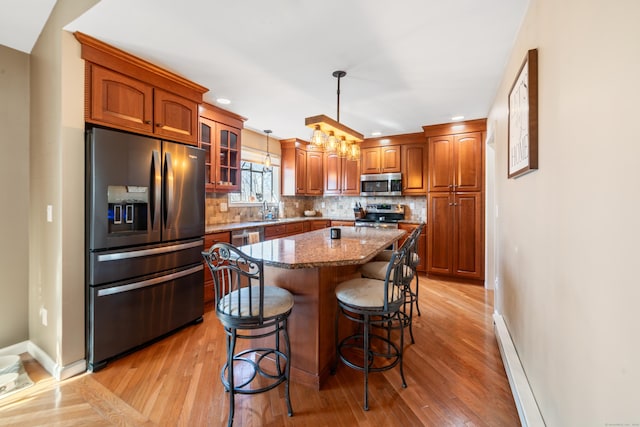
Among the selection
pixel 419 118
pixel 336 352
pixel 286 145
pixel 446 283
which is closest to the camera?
pixel 336 352

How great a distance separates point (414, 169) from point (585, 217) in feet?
13.2

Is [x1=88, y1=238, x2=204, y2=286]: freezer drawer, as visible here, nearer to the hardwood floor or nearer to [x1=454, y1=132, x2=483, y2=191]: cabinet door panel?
the hardwood floor

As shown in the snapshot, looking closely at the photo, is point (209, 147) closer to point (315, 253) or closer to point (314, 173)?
Answer: point (315, 253)

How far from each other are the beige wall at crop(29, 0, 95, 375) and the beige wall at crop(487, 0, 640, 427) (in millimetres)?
2797

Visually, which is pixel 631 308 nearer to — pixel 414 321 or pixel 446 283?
pixel 414 321

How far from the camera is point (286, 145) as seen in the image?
5.36 meters

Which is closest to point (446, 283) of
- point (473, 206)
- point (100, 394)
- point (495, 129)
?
point (473, 206)

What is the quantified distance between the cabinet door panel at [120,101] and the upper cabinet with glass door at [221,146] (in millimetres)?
951

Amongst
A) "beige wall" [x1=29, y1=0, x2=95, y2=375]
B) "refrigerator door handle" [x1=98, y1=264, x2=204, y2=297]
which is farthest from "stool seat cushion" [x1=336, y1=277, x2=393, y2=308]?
"beige wall" [x1=29, y1=0, x2=95, y2=375]

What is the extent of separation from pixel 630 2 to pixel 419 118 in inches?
135

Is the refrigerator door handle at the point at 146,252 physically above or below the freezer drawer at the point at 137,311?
above

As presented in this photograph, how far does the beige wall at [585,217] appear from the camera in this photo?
0.73 metres

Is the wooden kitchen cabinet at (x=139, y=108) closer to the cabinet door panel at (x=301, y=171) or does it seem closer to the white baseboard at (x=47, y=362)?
the white baseboard at (x=47, y=362)

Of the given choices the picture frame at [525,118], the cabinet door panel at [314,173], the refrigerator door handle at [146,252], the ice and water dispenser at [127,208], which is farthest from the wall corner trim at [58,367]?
the cabinet door panel at [314,173]
